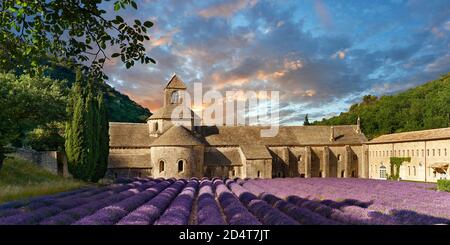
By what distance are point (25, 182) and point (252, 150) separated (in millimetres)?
31158

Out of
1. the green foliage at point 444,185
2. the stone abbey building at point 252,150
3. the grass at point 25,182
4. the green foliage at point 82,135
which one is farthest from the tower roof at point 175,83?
the green foliage at point 444,185

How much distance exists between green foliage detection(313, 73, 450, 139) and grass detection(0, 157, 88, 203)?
37278mm

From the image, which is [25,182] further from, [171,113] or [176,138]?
[171,113]

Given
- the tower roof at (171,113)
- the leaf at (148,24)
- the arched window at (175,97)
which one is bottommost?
the leaf at (148,24)

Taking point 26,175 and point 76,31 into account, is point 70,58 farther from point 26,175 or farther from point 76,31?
point 26,175

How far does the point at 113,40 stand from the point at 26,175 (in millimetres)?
26832

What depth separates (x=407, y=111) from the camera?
210ft

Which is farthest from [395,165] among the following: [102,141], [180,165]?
[102,141]

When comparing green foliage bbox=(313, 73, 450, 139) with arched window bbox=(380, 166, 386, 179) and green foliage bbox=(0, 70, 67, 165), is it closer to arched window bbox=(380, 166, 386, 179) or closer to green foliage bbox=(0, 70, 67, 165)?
arched window bbox=(380, 166, 386, 179)

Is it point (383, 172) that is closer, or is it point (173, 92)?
point (383, 172)

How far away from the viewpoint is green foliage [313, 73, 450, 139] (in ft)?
158

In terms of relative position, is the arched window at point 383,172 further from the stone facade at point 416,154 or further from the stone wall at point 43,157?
the stone wall at point 43,157

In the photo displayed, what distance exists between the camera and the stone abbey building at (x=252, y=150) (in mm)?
48562

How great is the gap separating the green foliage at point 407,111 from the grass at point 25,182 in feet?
122
